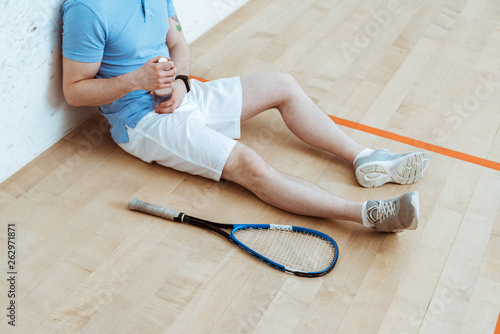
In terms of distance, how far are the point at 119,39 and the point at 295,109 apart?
0.69 meters

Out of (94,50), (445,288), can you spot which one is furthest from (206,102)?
(445,288)

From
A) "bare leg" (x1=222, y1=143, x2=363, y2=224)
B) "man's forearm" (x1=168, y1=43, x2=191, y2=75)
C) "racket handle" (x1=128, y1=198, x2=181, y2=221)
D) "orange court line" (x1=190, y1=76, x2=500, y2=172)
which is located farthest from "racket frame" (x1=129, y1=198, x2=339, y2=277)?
"orange court line" (x1=190, y1=76, x2=500, y2=172)

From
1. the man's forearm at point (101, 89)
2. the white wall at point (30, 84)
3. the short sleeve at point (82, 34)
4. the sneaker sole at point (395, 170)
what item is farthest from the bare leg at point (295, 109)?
the white wall at point (30, 84)

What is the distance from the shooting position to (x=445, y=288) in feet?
5.41

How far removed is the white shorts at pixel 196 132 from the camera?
187 cm

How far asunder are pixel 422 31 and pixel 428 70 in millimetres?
451

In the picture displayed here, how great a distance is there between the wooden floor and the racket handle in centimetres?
3

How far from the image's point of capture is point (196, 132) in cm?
188

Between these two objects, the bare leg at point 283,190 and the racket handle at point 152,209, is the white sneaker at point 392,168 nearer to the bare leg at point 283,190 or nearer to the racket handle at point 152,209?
the bare leg at point 283,190

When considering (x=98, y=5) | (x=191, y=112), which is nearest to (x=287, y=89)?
(x=191, y=112)

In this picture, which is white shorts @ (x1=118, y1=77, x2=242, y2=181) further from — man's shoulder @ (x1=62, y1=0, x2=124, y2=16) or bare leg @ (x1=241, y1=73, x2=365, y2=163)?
man's shoulder @ (x1=62, y1=0, x2=124, y2=16)

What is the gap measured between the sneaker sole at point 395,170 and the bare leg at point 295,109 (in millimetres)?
109

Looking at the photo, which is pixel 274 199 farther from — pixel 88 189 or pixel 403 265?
pixel 88 189

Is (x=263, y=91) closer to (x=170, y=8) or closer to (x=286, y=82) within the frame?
(x=286, y=82)
